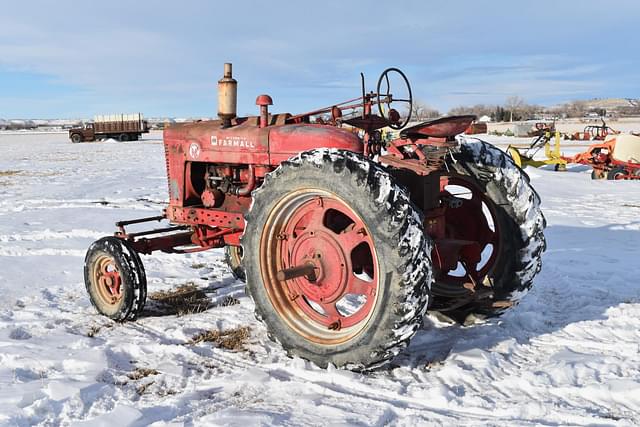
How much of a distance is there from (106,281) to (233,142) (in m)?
1.59

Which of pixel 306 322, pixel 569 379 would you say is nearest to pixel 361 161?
pixel 306 322

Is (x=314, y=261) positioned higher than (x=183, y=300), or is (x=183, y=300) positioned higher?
(x=314, y=261)

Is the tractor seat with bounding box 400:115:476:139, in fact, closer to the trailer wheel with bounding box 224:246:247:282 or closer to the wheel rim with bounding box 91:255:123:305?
the trailer wheel with bounding box 224:246:247:282

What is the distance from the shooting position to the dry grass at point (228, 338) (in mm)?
3936

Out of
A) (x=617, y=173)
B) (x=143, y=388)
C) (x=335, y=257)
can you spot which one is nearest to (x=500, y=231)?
(x=335, y=257)

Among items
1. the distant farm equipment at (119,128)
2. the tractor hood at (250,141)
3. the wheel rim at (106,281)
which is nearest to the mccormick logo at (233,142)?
the tractor hood at (250,141)

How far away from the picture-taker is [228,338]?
13.4 ft

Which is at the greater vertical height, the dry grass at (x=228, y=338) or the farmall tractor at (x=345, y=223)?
the farmall tractor at (x=345, y=223)

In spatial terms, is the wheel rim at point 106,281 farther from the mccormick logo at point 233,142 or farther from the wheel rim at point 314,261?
the wheel rim at point 314,261

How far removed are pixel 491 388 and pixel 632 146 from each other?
1490cm

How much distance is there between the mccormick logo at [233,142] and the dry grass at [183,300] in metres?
1.42

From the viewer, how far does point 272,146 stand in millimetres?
4387

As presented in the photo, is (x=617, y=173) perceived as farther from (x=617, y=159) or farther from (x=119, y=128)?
(x=119, y=128)

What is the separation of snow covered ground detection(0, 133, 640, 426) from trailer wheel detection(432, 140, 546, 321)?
255mm
